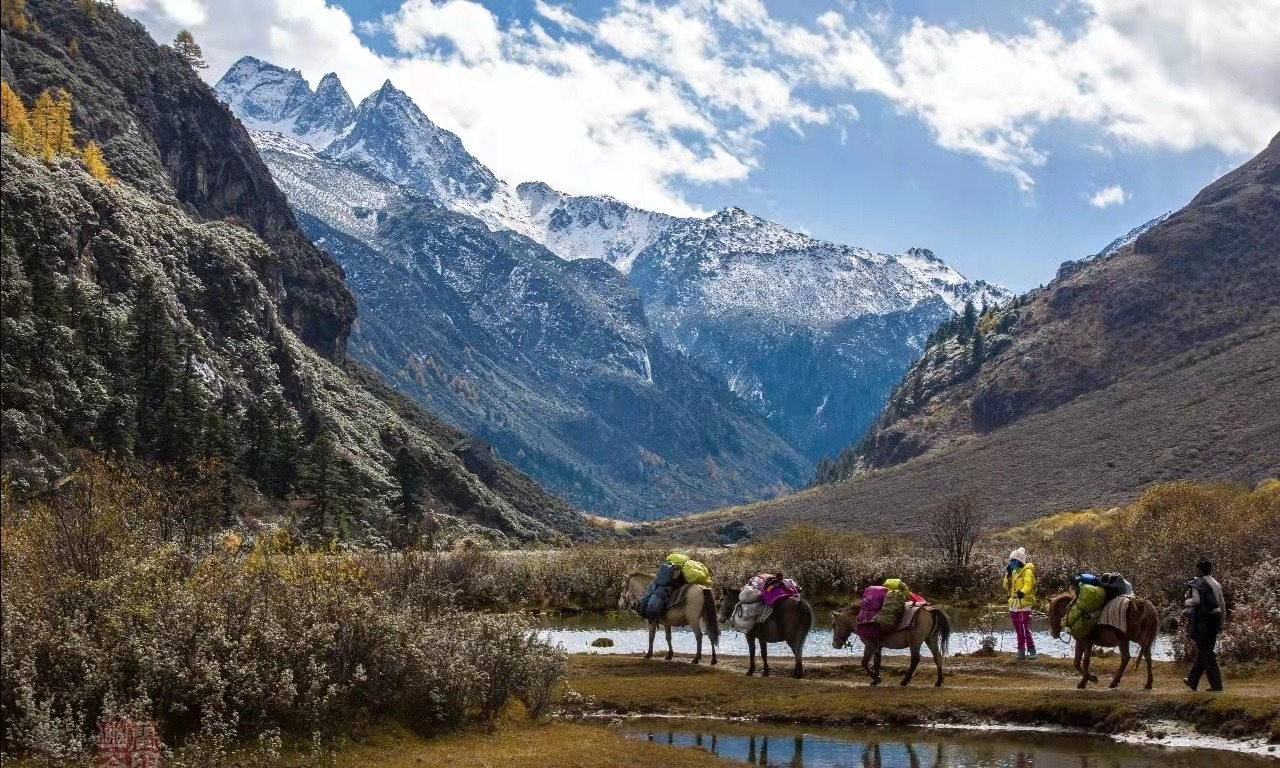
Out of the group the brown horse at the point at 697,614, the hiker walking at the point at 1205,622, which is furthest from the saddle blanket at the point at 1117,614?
the brown horse at the point at 697,614

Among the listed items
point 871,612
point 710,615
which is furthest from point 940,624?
point 710,615

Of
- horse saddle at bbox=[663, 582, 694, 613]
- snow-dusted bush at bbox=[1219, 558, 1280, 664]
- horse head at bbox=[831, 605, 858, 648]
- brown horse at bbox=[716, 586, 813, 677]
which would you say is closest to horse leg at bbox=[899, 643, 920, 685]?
horse head at bbox=[831, 605, 858, 648]

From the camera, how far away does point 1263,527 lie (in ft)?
163

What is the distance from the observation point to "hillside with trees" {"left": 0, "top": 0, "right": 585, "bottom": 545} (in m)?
87.7

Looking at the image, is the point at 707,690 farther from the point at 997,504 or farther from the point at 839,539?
the point at 997,504

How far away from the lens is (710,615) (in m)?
36.8

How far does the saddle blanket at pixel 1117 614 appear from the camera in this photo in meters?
29.2

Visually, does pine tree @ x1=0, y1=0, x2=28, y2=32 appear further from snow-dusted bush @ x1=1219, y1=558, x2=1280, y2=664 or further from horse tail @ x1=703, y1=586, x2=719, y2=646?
snow-dusted bush @ x1=1219, y1=558, x2=1280, y2=664

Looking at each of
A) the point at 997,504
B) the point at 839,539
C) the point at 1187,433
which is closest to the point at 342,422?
the point at 839,539

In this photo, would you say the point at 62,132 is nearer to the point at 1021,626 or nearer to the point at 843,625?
the point at 843,625

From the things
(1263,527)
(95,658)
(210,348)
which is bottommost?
(95,658)

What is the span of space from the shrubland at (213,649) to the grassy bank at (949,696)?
17.7ft

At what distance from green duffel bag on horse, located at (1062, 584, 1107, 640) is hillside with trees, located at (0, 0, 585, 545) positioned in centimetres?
2941

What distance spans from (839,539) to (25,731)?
83895 mm
